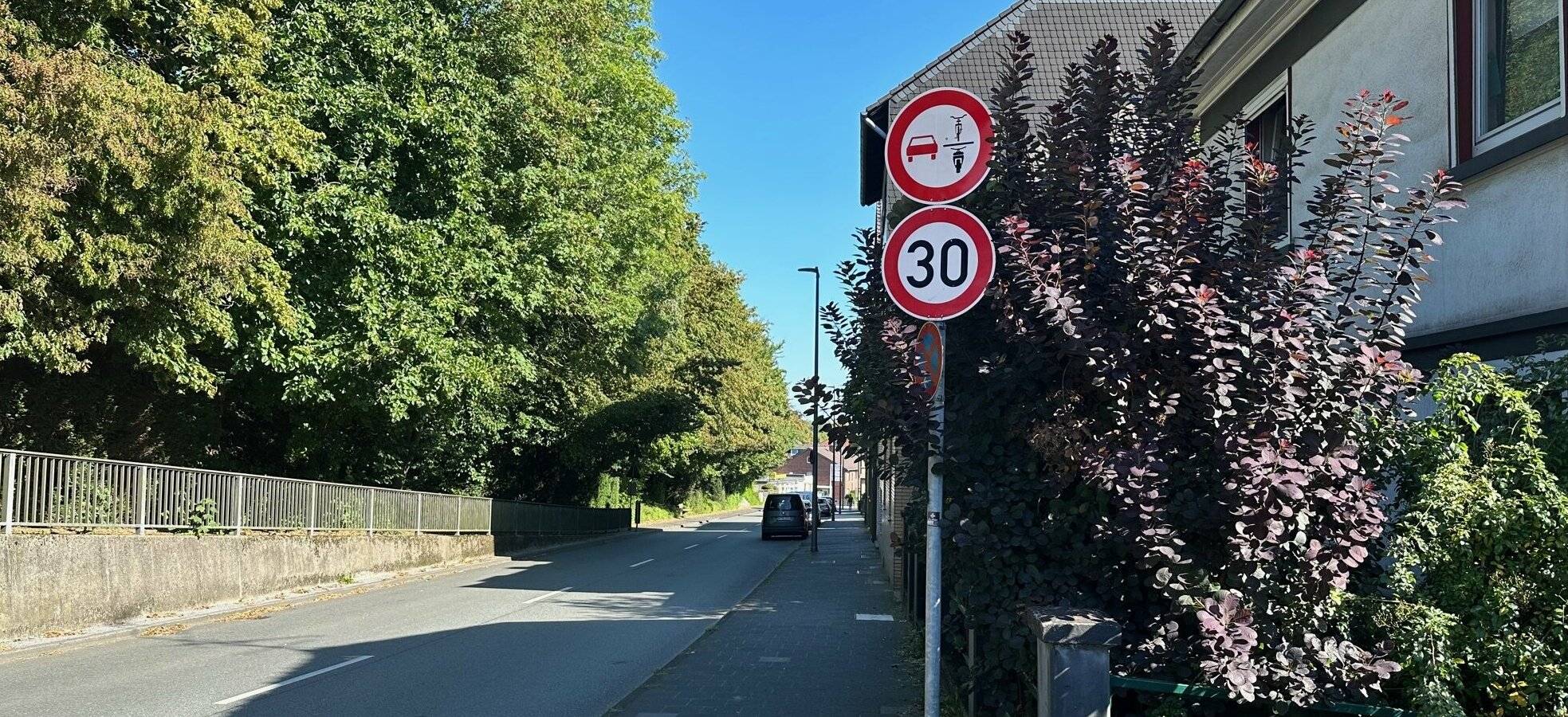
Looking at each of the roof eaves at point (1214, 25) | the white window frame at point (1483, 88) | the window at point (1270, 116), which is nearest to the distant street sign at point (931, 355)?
the white window frame at point (1483, 88)

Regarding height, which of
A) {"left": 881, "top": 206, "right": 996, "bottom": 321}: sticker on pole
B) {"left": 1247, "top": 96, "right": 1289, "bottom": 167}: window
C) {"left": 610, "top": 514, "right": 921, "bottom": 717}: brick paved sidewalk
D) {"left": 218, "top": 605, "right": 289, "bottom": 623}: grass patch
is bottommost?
{"left": 218, "top": 605, "right": 289, "bottom": 623}: grass patch

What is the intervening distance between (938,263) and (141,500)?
13398 millimetres

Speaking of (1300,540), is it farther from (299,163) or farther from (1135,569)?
(299,163)

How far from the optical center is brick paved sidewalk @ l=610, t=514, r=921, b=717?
8.59 metres

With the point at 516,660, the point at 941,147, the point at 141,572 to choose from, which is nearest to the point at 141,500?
the point at 141,572

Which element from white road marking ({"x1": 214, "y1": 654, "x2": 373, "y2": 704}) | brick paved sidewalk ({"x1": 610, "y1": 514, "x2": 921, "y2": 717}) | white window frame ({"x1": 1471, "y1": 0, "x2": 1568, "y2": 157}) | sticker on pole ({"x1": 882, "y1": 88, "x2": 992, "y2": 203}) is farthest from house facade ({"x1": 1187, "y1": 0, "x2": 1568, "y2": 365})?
white road marking ({"x1": 214, "y1": 654, "x2": 373, "y2": 704})

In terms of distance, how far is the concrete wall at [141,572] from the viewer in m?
11.9

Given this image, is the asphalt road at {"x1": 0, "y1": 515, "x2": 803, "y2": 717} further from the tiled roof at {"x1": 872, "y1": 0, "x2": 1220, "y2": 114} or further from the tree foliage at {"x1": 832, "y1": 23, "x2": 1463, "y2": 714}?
the tiled roof at {"x1": 872, "y1": 0, "x2": 1220, "y2": 114}

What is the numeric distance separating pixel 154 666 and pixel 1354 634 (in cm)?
1042

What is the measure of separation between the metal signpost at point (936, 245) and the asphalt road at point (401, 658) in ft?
15.3

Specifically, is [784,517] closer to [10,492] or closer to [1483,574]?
[10,492]

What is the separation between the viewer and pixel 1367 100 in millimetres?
5227

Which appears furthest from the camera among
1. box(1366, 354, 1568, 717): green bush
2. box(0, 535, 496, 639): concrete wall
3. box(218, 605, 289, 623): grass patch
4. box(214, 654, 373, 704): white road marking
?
box(218, 605, 289, 623): grass patch

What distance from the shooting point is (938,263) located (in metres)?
4.80
